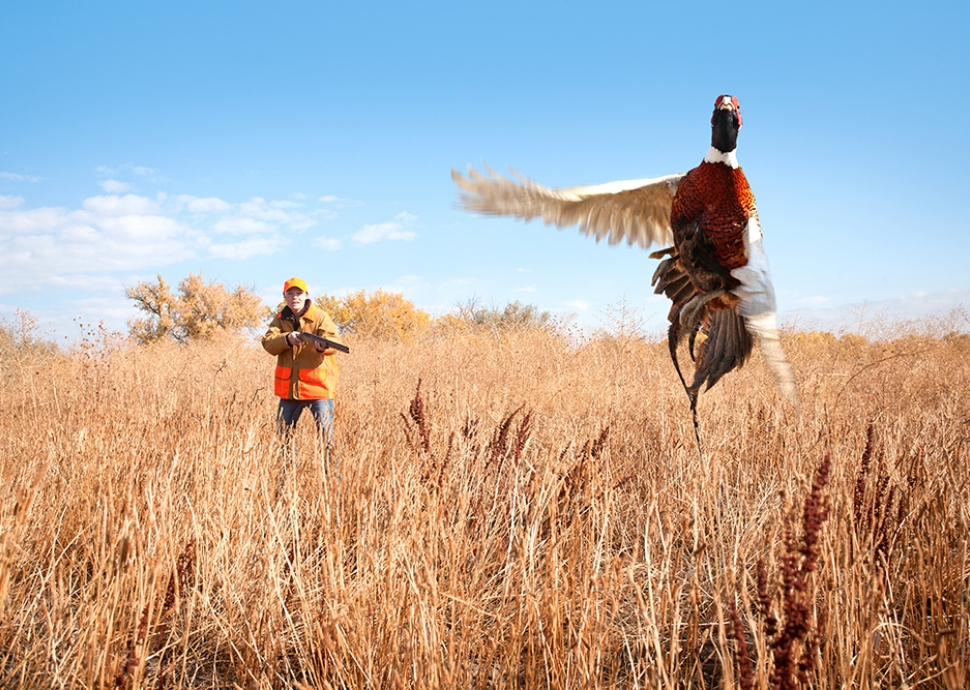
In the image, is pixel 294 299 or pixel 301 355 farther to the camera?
pixel 294 299

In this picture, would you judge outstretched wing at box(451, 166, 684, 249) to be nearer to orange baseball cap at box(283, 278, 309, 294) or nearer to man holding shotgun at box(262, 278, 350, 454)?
man holding shotgun at box(262, 278, 350, 454)

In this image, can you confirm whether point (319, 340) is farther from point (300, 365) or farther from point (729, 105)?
point (729, 105)

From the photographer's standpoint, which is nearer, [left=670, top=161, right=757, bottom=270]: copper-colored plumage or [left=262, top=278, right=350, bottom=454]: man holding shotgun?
[left=670, top=161, right=757, bottom=270]: copper-colored plumage

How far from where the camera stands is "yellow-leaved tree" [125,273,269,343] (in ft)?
60.0

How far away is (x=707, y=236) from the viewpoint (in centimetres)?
201

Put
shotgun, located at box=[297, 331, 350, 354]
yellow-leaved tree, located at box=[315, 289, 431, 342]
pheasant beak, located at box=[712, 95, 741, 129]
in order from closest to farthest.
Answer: pheasant beak, located at box=[712, 95, 741, 129], shotgun, located at box=[297, 331, 350, 354], yellow-leaved tree, located at box=[315, 289, 431, 342]

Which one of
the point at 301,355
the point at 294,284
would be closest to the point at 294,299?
the point at 294,284

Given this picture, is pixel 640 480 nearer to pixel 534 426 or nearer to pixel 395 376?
pixel 534 426

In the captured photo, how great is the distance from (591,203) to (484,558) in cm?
177

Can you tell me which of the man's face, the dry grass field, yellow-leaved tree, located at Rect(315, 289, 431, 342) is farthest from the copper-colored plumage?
yellow-leaved tree, located at Rect(315, 289, 431, 342)

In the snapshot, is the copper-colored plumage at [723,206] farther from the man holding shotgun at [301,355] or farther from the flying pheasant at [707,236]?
the man holding shotgun at [301,355]

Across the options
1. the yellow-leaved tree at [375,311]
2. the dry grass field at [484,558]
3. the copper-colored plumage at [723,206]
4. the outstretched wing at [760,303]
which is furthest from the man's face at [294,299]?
the yellow-leaved tree at [375,311]

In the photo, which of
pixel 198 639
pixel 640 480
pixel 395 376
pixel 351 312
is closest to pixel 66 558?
pixel 198 639

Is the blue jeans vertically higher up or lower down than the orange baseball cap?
lower down
